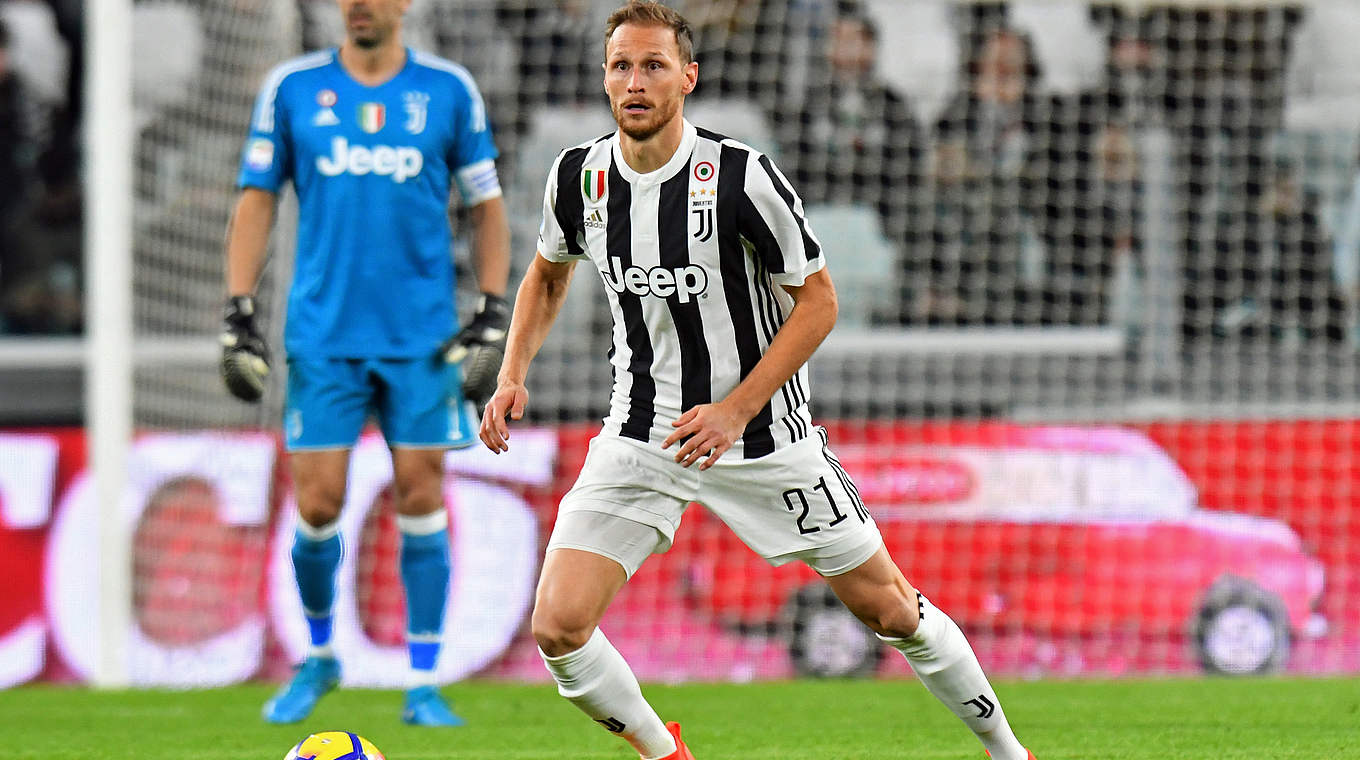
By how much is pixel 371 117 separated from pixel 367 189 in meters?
0.22

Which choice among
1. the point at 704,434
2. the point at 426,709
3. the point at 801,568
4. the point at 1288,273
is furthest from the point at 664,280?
the point at 1288,273

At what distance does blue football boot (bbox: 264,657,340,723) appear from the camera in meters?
5.50

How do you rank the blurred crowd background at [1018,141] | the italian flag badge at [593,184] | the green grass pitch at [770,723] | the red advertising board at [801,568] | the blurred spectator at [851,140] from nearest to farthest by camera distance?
the italian flag badge at [593,184]
the green grass pitch at [770,723]
the red advertising board at [801,568]
the blurred crowd background at [1018,141]
the blurred spectator at [851,140]

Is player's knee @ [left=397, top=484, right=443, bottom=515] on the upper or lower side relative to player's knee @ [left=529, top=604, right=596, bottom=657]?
lower

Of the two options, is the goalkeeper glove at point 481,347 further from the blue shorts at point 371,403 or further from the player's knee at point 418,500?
the player's knee at point 418,500

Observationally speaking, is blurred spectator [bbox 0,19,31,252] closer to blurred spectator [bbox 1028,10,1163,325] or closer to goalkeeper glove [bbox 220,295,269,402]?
goalkeeper glove [bbox 220,295,269,402]

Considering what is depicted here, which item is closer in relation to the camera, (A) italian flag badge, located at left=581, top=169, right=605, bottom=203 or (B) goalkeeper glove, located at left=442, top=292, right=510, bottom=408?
(A) italian flag badge, located at left=581, top=169, right=605, bottom=203

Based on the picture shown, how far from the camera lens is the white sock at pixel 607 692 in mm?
3793

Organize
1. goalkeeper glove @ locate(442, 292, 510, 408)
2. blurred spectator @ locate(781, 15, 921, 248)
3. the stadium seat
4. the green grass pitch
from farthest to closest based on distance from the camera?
the stadium seat, blurred spectator @ locate(781, 15, 921, 248), goalkeeper glove @ locate(442, 292, 510, 408), the green grass pitch

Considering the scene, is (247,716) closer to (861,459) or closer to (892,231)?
(861,459)

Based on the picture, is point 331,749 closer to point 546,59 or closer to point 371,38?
point 371,38

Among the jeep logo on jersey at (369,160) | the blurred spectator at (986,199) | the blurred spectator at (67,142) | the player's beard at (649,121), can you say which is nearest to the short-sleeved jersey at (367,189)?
the jeep logo on jersey at (369,160)

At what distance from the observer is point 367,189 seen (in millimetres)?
5457

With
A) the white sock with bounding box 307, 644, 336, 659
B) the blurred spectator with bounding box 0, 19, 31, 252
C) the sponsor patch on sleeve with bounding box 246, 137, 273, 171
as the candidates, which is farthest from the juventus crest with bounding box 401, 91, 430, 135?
the blurred spectator with bounding box 0, 19, 31, 252
